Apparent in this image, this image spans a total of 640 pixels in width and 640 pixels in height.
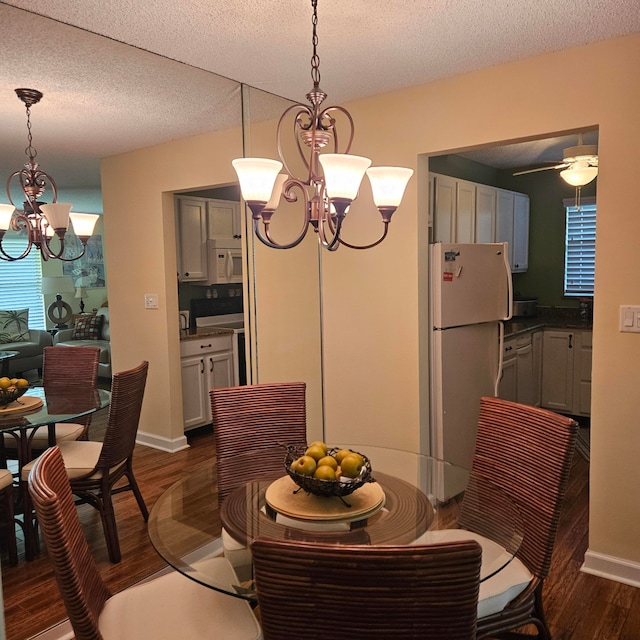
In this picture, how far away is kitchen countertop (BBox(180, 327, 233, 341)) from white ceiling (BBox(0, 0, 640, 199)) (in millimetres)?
820

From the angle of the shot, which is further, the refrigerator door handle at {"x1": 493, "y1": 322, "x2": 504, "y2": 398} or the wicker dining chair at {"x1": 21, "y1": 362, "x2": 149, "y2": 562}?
the refrigerator door handle at {"x1": 493, "y1": 322, "x2": 504, "y2": 398}

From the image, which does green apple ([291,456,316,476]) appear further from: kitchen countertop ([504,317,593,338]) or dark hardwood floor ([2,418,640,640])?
kitchen countertop ([504,317,593,338])

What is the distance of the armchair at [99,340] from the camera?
2043mm

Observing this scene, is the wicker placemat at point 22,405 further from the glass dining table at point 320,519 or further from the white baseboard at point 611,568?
the white baseboard at point 611,568

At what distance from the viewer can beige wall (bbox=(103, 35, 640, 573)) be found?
2.35 metres

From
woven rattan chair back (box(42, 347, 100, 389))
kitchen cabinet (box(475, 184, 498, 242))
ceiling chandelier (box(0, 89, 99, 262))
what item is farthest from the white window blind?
kitchen cabinet (box(475, 184, 498, 242))

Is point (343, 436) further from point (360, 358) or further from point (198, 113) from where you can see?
point (198, 113)

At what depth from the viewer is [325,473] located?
1.53m

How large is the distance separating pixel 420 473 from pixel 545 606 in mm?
907

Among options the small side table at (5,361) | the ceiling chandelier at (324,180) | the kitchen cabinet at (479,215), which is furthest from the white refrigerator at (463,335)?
the small side table at (5,361)

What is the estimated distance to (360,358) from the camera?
3.31 m

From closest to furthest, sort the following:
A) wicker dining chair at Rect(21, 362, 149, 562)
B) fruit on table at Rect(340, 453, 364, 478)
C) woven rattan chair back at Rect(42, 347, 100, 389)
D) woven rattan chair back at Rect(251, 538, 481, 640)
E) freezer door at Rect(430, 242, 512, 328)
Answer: woven rattan chair back at Rect(251, 538, 481, 640)
fruit on table at Rect(340, 453, 364, 478)
woven rattan chair back at Rect(42, 347, 100, 389)
wicker dining chair at Rect(21, 362, 149, 562)
freezer door at Rect(430, 242, 512, 328)

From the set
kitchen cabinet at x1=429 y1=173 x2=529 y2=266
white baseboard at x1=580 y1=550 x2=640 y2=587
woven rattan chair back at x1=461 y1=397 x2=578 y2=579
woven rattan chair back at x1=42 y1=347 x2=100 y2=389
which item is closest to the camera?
woven rattan chair back at x1=461 y1=397 x2=578 y2=579

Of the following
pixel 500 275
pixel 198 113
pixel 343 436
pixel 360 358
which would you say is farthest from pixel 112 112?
pixel 500 275
